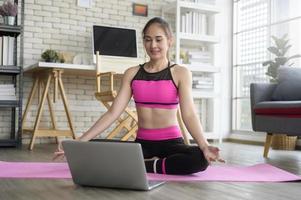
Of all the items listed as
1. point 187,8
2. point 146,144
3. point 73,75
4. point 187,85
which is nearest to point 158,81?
point 187,85

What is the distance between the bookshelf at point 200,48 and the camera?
4973 millimetres

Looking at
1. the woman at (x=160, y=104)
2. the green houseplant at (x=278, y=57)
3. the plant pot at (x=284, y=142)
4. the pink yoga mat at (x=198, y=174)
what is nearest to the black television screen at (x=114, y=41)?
the green houseplant at (x=278, y=57)

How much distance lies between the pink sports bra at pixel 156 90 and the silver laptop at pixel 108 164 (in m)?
0.46

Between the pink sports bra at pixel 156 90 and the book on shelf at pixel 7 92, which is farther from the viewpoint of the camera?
the book on shelf at pixel 7 92

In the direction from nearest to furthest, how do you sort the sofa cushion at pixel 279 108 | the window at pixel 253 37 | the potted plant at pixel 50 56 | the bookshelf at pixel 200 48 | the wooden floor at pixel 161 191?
the wooden floor at pixel 161 191 < the sofa cushion at pixel 279 108 < the potted plant at pixel 50 56 < the window at pixel 253 37 < the bookshelf at pixel 200 48

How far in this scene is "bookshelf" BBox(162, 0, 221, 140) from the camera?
4.97m

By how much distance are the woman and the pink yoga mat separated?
0.27 ft

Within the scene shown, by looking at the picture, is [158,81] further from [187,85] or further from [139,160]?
[139,160]

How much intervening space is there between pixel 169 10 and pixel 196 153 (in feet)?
11.2

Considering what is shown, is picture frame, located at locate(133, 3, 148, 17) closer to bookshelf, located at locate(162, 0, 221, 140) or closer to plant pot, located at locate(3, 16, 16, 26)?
bookshelf, located at locate(162, 0, 221, 140)

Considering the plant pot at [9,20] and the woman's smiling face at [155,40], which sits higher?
the plant pot at [9,20]

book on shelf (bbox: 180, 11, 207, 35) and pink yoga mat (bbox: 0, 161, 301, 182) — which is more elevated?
book on shelf (bbox: 180, 11, 207, 35)

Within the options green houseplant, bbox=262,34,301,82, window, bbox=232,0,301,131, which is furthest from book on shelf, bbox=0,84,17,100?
window, bbox=232,0,301,131

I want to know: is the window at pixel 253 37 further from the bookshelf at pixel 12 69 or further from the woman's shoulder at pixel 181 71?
the woman's shoulder at pixel 181 71
